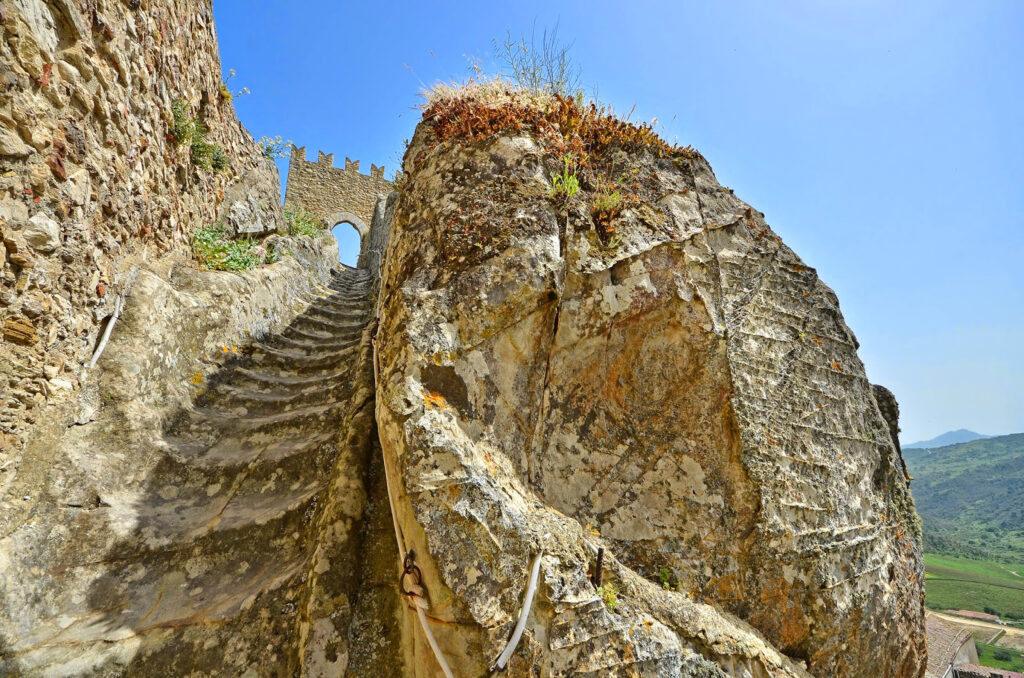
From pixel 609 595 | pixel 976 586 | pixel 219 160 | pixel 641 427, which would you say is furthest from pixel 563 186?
pixel 976 586

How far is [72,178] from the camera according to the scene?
10.5 ft

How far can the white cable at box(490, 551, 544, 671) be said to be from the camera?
2.05 metres

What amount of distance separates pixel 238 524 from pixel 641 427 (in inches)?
104

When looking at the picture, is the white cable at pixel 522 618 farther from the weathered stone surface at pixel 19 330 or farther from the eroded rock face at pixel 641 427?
the weathered stone surface at pixel 19 330

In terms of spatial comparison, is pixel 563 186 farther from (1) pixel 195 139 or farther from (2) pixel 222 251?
(1) pixel 195 139

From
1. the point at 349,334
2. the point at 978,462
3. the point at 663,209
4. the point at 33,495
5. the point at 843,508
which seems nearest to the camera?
the point at 33,495

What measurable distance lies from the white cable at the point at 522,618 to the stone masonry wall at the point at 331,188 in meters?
17.2

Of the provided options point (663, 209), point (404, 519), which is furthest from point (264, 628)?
point (663, 209)

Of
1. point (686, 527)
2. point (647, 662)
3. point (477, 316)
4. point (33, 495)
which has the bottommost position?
point (647, 662)

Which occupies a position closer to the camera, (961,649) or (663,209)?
(663,209)

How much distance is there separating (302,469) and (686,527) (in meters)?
2.61

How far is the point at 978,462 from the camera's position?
4109 inches

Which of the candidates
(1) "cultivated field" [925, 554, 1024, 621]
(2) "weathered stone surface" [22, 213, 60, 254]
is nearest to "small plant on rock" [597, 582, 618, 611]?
(2) "weathered stone surface" [22, 213, 60, 254]

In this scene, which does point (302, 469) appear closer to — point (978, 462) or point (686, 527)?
point (686, 527)
